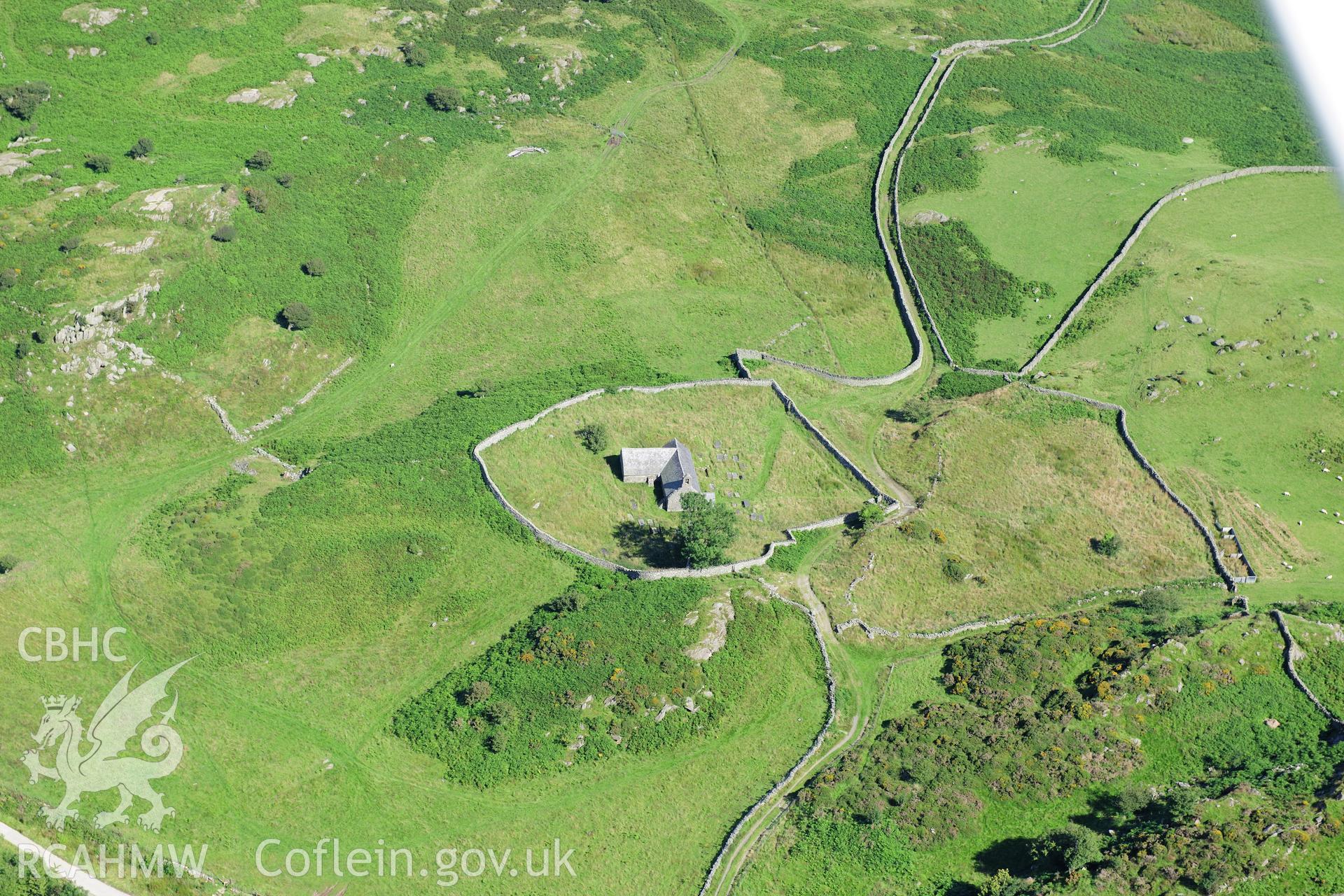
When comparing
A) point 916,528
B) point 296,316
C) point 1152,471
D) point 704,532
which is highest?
point 704,532

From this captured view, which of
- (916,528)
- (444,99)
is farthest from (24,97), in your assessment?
(916,528)

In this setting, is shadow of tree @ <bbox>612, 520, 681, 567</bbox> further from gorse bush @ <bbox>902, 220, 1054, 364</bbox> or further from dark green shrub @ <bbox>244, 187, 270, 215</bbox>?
dark green shrub @ <bbox>244, 187, 270, 215</bbox>

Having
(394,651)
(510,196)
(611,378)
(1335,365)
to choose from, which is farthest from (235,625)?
(1335,365)

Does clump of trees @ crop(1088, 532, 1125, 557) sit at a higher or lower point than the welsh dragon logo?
A: higher

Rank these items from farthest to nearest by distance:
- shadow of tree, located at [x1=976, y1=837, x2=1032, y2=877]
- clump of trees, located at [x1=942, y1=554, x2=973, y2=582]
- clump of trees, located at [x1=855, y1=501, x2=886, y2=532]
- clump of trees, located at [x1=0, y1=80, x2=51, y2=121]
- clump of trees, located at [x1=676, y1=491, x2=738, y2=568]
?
clump of trees, located at [x1=0, y1=80, x2=51, y2=121]
clump of trees, located at [x1=855, y1=501, x2=886, y2=532]
clump of trees, located at [x1=942, y1=554, x2=973, y2=582]
clump of trees, located at [x1=676, y1=491, x2=738, y2=568]
shadow of tree, located at [x1=976, y1=837, x2=1032, y2=877]

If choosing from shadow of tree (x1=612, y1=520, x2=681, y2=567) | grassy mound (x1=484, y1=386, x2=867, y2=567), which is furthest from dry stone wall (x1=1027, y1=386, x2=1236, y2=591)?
shadow of tree (x1=612, y1=520, x2=681, y2=567)

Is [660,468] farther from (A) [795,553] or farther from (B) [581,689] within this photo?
(B) [581,689]

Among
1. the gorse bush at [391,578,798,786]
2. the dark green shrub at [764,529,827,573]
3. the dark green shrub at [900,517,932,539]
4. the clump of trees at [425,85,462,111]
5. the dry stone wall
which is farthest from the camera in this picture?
the clump of trees at [425,85,462,111]

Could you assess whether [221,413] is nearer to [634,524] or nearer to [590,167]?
[634,524]
